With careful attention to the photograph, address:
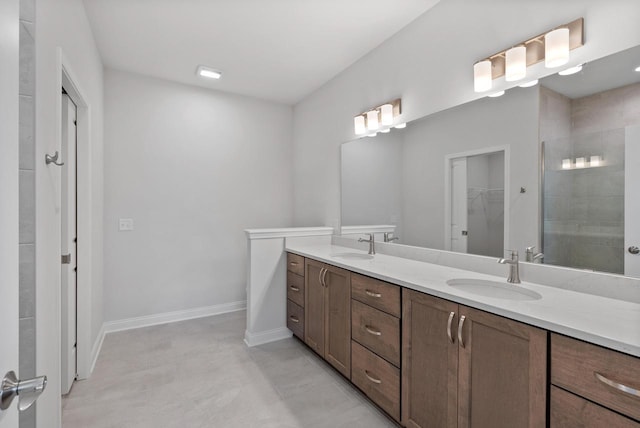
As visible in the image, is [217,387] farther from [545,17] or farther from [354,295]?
[545,17]

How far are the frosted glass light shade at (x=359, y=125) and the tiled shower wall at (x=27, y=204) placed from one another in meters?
2.22

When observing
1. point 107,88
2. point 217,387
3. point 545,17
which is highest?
point 107,88

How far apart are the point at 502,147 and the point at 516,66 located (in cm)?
43

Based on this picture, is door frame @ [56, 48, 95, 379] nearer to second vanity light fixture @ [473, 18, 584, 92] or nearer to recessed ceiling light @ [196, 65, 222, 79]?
recessed ceiling light @ [196, 65, 222, 79]

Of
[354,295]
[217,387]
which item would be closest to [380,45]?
[354,295]

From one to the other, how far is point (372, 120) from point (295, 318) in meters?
1.89

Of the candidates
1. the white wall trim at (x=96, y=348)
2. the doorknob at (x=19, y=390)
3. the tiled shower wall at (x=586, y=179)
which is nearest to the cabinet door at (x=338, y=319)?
the tiled shower wall at (x=586, y=179)

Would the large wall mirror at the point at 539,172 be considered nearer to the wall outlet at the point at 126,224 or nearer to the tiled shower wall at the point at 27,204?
the tiled shower wall at the point at 27,204

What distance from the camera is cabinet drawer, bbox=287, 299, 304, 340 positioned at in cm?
272

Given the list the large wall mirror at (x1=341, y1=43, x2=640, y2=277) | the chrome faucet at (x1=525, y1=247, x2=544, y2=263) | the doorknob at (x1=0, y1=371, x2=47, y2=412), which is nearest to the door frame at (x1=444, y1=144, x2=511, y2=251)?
the large wall mirror at (x1=341, y1=43, x2=640, y2=277)

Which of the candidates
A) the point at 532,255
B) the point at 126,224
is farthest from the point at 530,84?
the point at 126,224

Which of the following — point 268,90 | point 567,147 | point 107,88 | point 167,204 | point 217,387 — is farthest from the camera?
point 268,90

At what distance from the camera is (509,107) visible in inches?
69.5

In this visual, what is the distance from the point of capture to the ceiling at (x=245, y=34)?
2.20 metres
